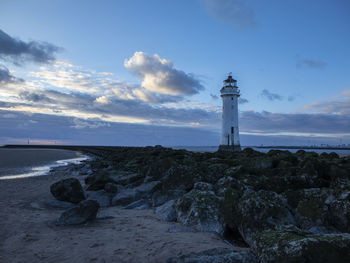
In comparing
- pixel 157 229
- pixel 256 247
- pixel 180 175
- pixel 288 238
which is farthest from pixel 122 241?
pixel 180 175

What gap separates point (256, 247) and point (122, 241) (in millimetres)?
2458

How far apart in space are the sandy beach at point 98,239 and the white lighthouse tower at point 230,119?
24.0m

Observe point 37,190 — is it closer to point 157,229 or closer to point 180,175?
point 180,175

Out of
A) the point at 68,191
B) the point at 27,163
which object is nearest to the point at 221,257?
the point at 68,191

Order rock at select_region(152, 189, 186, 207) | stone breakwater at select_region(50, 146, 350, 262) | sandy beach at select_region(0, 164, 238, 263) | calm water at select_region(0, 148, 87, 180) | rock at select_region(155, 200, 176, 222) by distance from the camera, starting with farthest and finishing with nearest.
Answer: calm water at select_region(0, 148, 87, 180), rock at select_region(152, 189, 186, 207), rock at select_region(155, 200, 176, 222), sandy beach at select_region(0, 164, 238, 263), stone breakwater at select_region(50, 146, 350, 262)

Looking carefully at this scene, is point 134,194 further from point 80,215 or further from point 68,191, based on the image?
point 80,215

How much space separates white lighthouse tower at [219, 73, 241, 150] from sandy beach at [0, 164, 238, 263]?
78.7 ft

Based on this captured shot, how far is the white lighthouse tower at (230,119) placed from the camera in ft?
97.4

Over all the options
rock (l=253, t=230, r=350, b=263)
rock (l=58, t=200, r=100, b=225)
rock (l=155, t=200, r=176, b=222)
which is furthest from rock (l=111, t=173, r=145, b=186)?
rock (l=253, t=230, r=350, b=263)

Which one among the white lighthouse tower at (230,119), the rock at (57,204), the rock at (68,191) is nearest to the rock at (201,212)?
the rock at (68,191)

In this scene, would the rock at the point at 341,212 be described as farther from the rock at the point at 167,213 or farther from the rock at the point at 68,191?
the rock at the point at 68,191

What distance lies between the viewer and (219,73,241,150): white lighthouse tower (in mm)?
29688

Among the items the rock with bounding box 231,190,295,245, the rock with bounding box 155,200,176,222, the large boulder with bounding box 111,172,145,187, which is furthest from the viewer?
the large boulder with bounding box 111,172,145,187

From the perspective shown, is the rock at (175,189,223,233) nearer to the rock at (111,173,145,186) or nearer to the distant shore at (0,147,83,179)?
the rock at (111,173,145,186)
